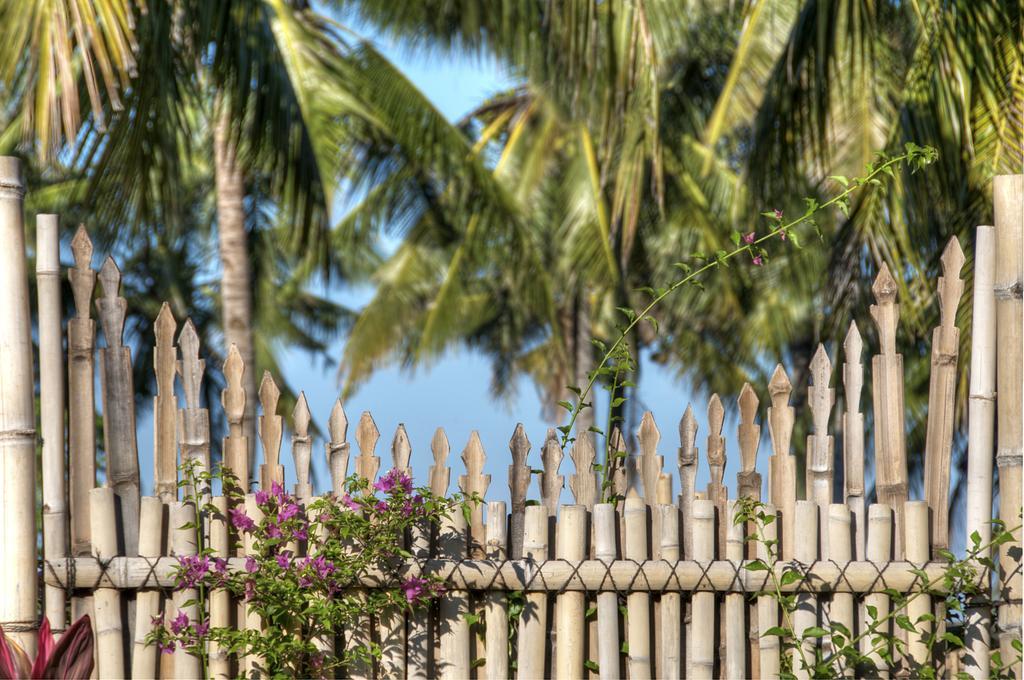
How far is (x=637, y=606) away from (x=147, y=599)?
136 cm

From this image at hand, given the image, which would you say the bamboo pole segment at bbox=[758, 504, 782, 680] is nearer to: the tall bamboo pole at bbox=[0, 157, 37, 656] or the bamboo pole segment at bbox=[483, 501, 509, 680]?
the bamboo pole segment at bbox=[483, 501, 509, 680]

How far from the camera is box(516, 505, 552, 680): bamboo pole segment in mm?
3262

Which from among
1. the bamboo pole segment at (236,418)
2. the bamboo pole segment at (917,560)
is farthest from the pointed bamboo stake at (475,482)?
the bamboo pole segment at (917,560)

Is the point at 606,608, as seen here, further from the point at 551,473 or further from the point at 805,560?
the point at 805,560

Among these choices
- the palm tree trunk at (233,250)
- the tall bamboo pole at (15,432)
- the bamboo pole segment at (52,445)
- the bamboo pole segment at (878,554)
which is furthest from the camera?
the palm tree trunk at (233,250)

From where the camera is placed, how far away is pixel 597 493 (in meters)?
3.38

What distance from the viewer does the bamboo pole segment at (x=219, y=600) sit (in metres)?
3.24

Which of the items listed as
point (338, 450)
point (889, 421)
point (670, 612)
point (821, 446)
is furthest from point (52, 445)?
point (889, 421)

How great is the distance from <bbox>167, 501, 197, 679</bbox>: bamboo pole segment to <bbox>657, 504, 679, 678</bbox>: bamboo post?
131 centimetres

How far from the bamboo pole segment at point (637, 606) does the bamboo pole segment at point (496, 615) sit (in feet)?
1.13

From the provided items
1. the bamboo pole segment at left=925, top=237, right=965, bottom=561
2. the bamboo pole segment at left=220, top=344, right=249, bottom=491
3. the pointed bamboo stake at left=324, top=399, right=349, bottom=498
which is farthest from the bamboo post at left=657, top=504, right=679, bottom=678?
the bamboo pole segment at left=220, top=344, right=249, bottom=491

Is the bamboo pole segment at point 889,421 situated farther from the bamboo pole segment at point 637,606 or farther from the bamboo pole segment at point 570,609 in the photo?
the bamboo pole segment at point 570,609

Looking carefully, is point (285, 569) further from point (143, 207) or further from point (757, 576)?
point (143, 207)

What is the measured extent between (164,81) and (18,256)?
10.5 ft
